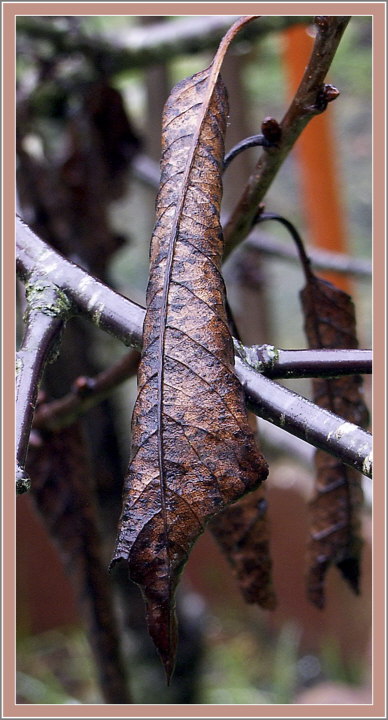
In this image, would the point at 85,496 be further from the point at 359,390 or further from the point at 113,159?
the point at 113,159

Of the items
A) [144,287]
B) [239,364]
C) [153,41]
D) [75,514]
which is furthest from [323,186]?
[239,364]

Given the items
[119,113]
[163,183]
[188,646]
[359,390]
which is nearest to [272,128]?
[163,183]

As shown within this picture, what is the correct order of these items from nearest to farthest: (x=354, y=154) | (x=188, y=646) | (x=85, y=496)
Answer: (x=85, y=496), (x=188, y=646), (x=354, y=154)

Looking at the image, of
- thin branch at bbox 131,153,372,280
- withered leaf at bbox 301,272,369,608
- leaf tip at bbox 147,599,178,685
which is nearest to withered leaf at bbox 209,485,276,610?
withered leaf at bbox 301,272,369,608

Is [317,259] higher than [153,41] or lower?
lower

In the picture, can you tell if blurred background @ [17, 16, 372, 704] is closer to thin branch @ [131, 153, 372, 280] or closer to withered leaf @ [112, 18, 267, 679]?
thin branch @ [131, 153, 372, 280]

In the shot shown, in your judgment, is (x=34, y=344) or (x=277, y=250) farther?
(x=277, y=250)

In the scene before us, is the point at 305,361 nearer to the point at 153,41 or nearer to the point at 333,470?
the point at 333,470

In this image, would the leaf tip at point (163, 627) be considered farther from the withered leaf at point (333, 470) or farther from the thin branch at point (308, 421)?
the withered leaf at point (333, 470)
